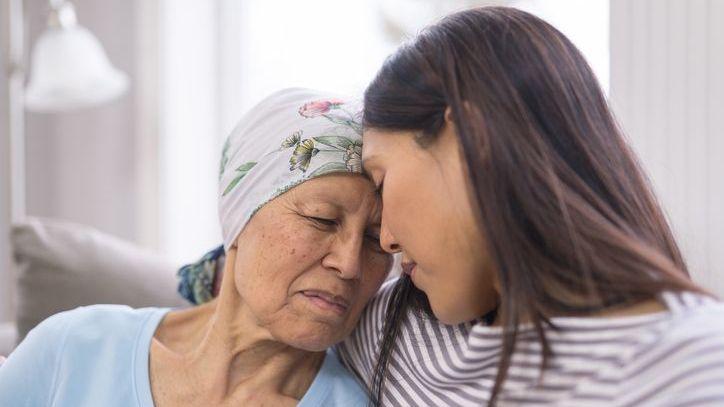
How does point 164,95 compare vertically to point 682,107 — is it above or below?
below

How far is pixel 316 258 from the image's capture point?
1.47 meters

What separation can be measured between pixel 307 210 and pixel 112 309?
431mm

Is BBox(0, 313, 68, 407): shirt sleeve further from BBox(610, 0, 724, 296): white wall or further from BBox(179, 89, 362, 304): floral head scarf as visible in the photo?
BBox(610, 0, 724, 296): white wall

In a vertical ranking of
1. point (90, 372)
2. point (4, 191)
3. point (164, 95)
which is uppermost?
point (164, 95)

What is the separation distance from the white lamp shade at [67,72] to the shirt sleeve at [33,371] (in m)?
1.87

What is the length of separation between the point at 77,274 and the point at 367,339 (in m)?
0.93

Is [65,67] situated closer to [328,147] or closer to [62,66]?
[62,66]

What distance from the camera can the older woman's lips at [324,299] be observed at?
4.83ft

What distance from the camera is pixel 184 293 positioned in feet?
6.31

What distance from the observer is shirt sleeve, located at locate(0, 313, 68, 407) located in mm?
1554

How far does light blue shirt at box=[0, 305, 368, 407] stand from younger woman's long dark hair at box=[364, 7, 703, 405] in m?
0.45

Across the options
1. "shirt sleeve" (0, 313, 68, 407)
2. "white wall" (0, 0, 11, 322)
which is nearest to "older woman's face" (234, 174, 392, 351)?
"shirt sleeve" (0, 313, 68, 407)

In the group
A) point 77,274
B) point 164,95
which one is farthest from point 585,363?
point 164,95

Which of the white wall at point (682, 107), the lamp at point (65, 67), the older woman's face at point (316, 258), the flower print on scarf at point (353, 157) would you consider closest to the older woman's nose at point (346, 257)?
the older woman's face at point (316, 258)
